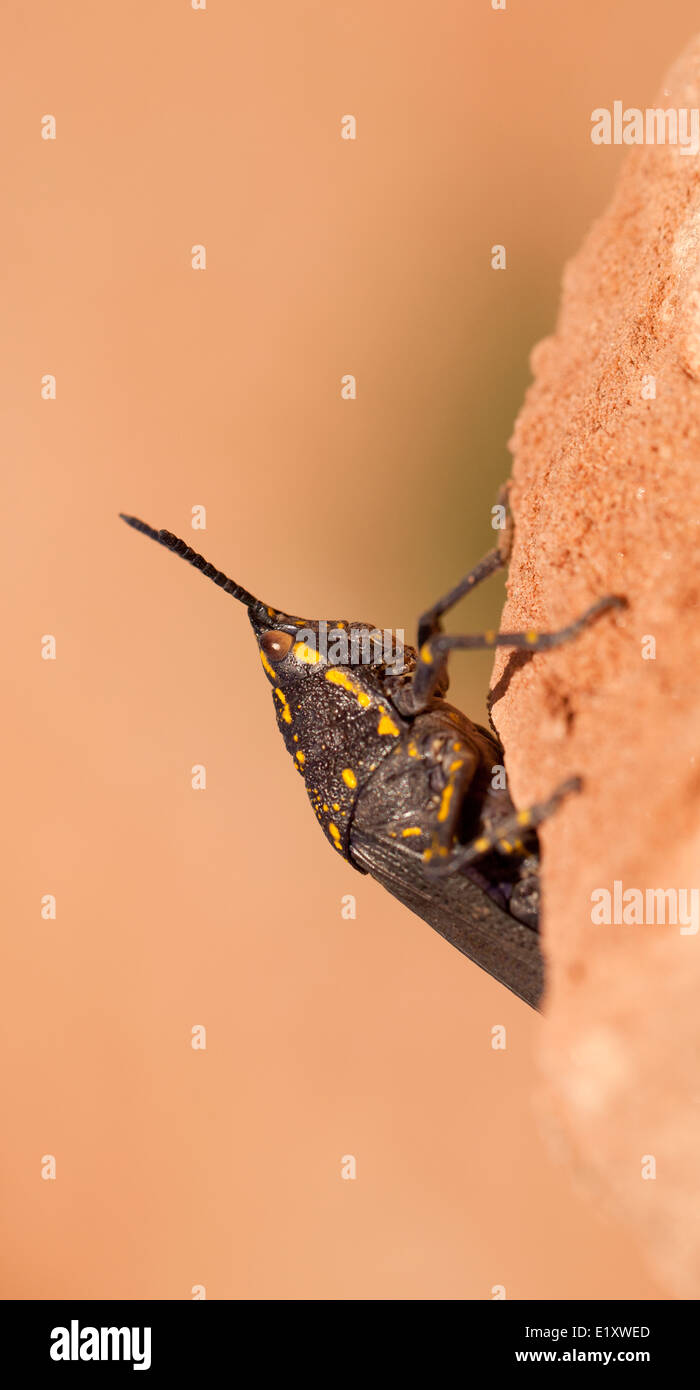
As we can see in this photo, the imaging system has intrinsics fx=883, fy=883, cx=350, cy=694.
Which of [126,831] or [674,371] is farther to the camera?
[126,831]

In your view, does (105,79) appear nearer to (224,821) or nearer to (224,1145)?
(224,821)

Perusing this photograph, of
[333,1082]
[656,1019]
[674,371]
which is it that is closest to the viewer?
[656,1019]

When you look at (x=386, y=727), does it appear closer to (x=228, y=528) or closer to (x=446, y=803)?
(x=446, y=803)

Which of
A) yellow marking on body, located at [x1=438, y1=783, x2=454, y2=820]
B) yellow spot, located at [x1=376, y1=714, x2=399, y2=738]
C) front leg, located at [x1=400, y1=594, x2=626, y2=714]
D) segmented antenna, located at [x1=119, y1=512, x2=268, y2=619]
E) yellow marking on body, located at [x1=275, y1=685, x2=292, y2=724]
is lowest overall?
yellow marking on body, located at [x1=438, y1=783, x2=454, y2=820]

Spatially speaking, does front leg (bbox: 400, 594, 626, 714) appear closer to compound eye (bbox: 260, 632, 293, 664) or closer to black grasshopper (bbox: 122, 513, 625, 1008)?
black grasshopper (bbox: 122, 513, 625, 1008)

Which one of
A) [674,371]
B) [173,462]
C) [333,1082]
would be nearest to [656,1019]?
[674,371]

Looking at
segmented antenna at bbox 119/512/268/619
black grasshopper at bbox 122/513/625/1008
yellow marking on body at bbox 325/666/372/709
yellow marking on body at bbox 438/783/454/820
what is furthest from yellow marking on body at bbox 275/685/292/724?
yellow marking on body at bbox 438/783/454/820
